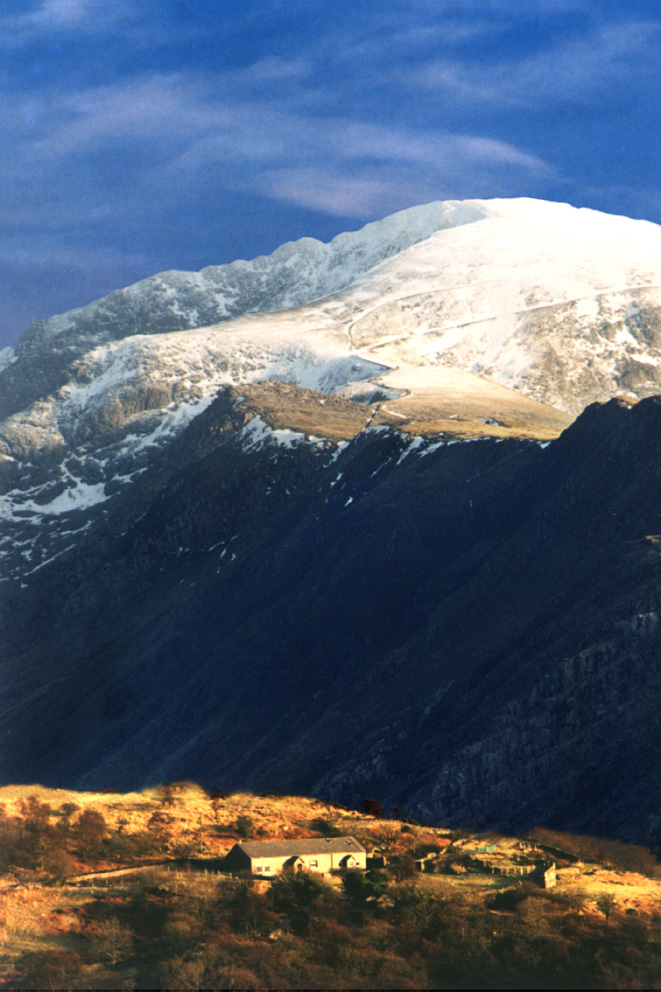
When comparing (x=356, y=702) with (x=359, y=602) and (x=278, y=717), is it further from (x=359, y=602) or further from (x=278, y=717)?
(x=359, y=602)

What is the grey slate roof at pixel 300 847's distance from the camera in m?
50.6

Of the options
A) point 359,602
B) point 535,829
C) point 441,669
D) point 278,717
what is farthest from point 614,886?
point 359,602

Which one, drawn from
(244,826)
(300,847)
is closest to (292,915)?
(300,847)

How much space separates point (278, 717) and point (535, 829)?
5806 cm

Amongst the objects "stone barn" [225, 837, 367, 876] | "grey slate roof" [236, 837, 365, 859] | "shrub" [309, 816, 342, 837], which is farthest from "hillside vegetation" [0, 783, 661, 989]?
"grey slate roof" [236, 837, 365, 859]

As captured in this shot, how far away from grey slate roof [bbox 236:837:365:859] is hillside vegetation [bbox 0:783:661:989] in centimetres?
131

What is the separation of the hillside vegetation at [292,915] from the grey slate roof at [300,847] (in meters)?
1.31

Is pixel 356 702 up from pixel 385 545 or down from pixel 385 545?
down

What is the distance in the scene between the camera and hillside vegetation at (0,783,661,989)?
42094 mm

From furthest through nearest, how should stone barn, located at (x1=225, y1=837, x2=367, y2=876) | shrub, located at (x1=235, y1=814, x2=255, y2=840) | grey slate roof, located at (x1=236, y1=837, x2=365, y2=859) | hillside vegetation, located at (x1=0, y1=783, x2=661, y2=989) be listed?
shrub, located at (x1=235, y1=814, x2=255, y2=840), grey slate roof, located at (x1=236, y1=837, x2=365, y2=859), stone barn, located at (x1=225, y1=837, x2=367, y2=876), hillside vegetation, located at (x1=0, y1=783, x2=661, y2=989)

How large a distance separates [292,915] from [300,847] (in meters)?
5.46

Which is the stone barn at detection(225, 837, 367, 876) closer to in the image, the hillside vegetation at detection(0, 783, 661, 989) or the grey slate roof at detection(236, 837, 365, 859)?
the grey slate roof at detection(236, 837, 365, 859)

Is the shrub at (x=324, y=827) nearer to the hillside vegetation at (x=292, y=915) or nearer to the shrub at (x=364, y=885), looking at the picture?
the hillside vegetation at (x=292, y=915)

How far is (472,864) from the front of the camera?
185 ft
